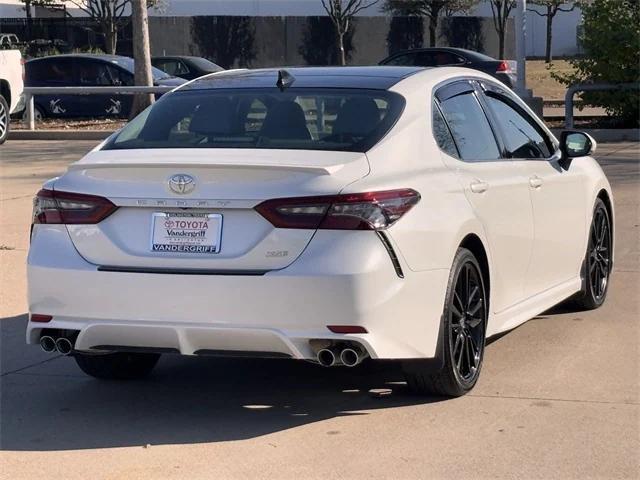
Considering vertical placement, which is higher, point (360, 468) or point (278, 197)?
point (278, 197)

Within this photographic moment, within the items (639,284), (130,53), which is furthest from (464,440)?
(130,53)

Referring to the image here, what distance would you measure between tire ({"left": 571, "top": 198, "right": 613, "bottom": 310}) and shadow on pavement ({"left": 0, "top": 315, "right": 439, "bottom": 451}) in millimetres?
1830

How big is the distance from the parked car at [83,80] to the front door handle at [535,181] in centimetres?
1796

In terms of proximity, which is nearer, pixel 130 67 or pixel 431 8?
pixel 130 67

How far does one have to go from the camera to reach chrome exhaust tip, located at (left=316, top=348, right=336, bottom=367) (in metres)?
5.38

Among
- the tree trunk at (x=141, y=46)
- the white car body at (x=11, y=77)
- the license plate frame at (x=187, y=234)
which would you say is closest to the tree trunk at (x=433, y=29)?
→ the tree trunk at (x=141, y=46)

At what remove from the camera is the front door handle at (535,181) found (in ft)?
22.9

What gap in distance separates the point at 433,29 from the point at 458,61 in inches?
711

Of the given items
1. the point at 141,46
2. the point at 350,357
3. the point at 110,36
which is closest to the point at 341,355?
the point at 350,357

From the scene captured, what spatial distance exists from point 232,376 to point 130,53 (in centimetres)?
3524

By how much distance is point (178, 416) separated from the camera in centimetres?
595

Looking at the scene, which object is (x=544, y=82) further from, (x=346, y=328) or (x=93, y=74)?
(x=346, y=328)

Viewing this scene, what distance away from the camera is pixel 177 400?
625 cm

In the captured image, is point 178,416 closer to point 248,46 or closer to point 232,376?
point 232,376
